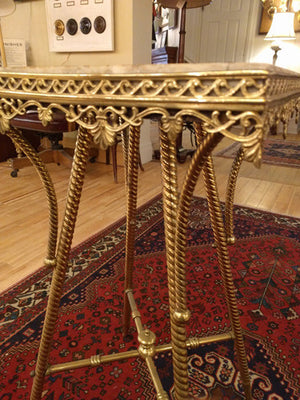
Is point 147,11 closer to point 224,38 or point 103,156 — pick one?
point 103,156

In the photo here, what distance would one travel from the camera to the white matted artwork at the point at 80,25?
2.72 meters

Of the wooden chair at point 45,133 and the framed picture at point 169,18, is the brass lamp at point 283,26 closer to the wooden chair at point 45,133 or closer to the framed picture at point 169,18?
the framed picture at point 169,18

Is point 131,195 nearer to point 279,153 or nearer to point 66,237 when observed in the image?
point 66,237

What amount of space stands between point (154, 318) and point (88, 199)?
1.39 metres

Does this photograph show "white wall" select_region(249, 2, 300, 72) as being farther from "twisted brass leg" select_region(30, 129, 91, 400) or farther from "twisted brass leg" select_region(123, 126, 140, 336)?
"twisted brass leg" select_region(30, 129, 91, 400)

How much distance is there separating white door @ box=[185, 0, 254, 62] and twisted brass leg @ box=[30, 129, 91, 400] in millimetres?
6125

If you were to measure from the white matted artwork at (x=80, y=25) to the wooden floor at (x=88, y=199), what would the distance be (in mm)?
1196

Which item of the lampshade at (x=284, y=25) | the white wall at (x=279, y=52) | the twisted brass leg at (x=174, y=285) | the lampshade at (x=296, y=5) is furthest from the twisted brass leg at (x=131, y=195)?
the lampshade at (x=296, y=5)

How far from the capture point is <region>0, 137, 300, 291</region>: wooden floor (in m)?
1.67

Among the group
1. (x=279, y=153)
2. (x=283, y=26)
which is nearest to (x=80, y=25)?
(x=279, y=153)

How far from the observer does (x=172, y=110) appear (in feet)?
1.44

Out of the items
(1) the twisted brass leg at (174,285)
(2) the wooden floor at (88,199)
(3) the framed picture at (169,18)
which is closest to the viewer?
(1) the twisted brass leg at (174,285)

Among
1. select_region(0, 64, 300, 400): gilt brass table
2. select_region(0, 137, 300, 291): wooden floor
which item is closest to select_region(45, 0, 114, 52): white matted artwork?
select_region(0, 137, 300, 291): wooden floor

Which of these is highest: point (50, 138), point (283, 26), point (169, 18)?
point (169, 18)
